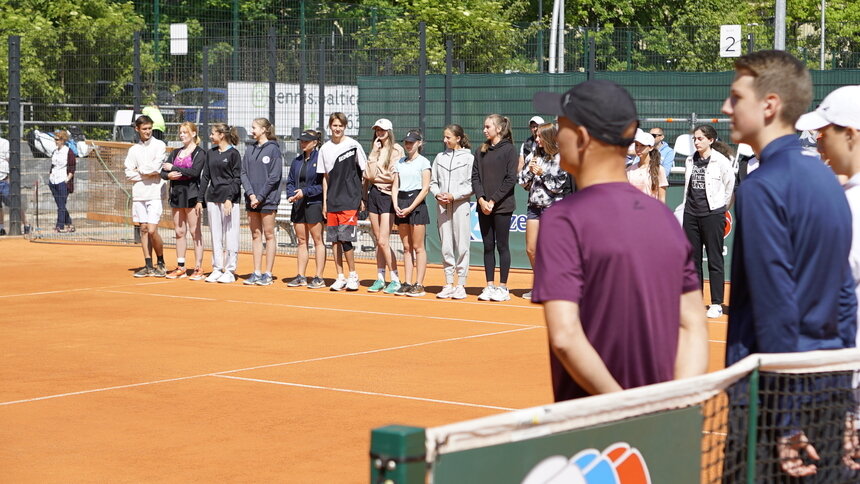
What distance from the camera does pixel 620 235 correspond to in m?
3.16

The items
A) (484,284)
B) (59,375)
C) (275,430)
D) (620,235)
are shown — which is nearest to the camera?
(620,235)

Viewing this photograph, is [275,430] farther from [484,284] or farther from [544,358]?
[484,284]

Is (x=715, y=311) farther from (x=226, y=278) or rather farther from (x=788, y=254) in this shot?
(x=788, y=254)

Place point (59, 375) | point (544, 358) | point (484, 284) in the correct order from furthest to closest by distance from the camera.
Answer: point (484, 284) < point (544, 358) < point (59, 375)

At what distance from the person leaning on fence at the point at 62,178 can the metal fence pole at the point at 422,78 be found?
738 cm

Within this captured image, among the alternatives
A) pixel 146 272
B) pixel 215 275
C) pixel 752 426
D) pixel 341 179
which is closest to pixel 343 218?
pixel 341 179

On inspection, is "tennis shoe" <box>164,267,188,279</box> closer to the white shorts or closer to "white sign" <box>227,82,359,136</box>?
the white shorts

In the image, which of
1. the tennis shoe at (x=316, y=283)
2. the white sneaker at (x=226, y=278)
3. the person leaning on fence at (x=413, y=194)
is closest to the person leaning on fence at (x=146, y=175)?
the white sneaker at (x=226, y=278)

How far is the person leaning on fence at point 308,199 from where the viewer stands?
1500 centimetres

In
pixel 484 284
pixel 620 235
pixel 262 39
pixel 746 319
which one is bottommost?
pixel 484 284

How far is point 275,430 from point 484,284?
9004mm

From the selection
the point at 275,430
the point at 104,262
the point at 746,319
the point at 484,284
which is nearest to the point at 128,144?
the point at 104,262

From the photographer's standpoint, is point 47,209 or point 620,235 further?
point 47,209

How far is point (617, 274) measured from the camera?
3174mm
